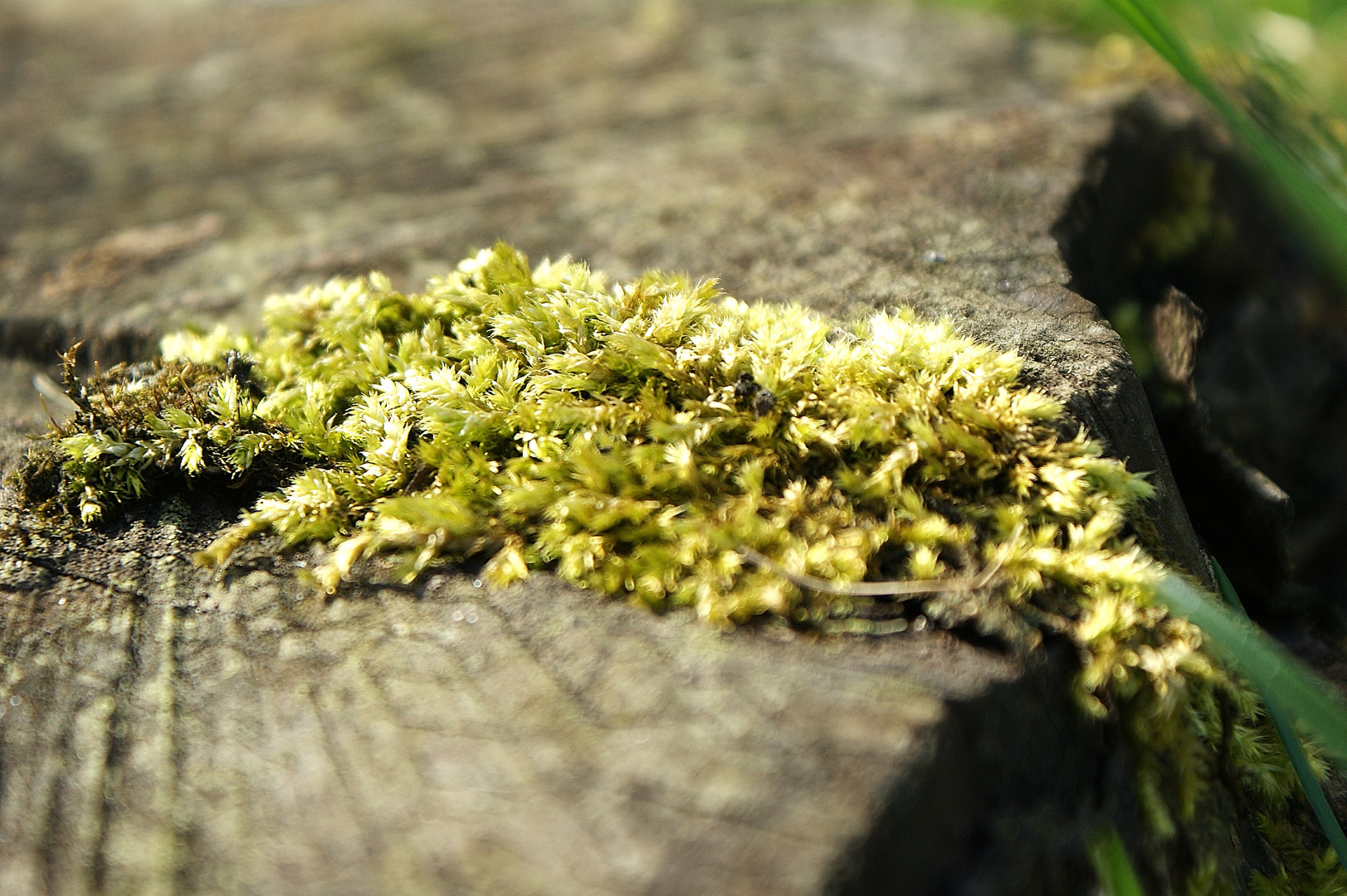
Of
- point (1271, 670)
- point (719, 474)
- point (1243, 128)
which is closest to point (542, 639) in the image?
point (719, 474)

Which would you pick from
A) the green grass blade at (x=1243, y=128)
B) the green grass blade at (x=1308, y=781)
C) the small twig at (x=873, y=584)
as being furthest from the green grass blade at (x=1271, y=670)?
the green grass blade at (x=1243, y=128)

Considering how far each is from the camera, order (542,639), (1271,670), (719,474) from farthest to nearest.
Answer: (719,474) → (542,639) → (1271,670)

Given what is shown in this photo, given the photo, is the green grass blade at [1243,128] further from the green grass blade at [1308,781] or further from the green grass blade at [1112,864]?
the green grass blade at [1112,864]

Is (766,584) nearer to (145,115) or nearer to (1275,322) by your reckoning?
(1275,322)

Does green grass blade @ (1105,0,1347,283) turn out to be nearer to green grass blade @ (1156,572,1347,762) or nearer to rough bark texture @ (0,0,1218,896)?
rough bark texture @ (0,0,1218,896)

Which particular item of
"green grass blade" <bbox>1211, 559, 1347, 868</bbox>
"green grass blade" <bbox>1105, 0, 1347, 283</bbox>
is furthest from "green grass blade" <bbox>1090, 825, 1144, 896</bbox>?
"green grass blade" <bbox>1105, 0, 1347, 283</bbox>

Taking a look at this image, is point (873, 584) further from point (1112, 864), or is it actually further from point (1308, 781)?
point (1308, 781)

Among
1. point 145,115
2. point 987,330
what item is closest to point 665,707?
point 987,330
